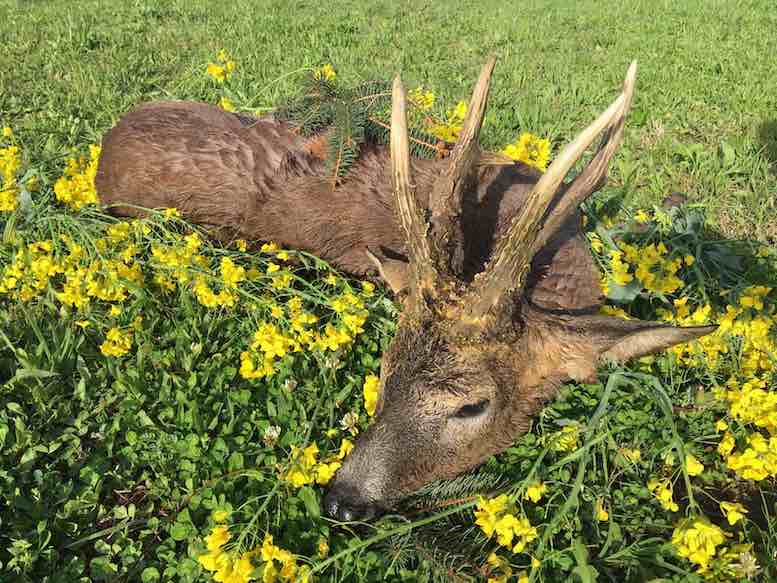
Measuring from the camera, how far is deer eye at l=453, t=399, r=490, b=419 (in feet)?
9.20

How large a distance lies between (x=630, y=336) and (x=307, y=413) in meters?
1.62

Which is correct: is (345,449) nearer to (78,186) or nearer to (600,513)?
(600,513)

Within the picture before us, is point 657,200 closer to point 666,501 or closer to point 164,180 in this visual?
point 666,501

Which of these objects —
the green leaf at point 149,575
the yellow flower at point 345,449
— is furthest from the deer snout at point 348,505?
the green leaf at point 149,575

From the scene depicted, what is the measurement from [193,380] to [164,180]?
157cm

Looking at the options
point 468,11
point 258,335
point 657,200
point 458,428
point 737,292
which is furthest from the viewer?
point 468,11

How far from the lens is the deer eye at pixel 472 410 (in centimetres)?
280

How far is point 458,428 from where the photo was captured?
2.83 m

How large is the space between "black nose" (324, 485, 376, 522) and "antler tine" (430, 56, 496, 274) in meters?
1.04

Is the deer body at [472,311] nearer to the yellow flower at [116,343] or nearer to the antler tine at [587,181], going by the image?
the antler tine at [587,181]

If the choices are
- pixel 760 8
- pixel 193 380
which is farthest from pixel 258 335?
pixel 760 8

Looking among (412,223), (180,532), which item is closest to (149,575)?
(180,532)

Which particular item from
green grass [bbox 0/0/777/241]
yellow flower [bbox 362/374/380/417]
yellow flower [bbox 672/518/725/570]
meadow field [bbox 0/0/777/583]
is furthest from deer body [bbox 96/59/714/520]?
green grass [bbox 0/0/777/241]

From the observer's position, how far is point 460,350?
271cm
